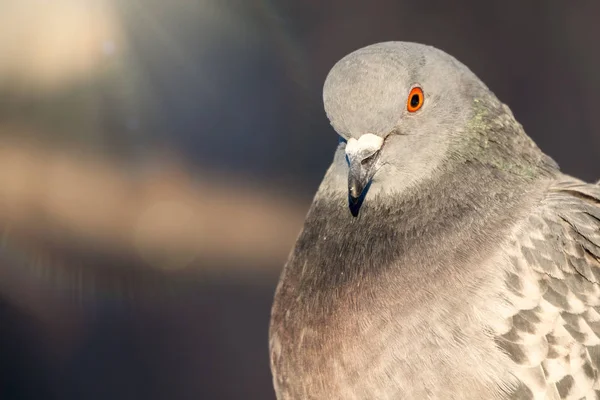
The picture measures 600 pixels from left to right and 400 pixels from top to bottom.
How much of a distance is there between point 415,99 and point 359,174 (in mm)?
349

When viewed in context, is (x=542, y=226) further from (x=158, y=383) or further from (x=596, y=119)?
(x=596, y=119)

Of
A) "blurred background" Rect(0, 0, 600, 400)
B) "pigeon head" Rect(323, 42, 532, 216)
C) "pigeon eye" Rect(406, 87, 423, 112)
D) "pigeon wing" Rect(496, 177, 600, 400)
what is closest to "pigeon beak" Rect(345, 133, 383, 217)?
"pigeon head" Rect(323, 42, 532, 216)

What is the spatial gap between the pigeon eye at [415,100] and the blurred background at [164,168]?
3.35m

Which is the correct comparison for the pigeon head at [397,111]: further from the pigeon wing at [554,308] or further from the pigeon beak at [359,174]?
the pigeon wing at [554,308]

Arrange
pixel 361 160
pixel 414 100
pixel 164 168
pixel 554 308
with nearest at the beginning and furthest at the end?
pixel 554 308, pixel 361 160, pixel 414 100, pixel 164 168

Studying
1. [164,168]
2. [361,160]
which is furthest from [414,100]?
[164,168]

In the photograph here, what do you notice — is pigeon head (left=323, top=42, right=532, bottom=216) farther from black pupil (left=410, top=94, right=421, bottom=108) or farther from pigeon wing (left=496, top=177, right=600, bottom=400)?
pigeon wing (left=496, top=177, right=600, bottom=400)

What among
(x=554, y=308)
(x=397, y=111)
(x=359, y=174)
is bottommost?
(x=554, y=308)

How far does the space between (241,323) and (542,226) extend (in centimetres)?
350

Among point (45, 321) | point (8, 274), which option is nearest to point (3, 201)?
point (8, 274)

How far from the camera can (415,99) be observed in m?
2.61

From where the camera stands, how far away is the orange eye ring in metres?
2.58

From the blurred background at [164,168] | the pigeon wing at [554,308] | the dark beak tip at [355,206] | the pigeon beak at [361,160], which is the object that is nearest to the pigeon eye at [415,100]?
the pigeon beak at [361,160]

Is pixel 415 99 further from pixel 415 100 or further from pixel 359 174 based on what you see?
pixel 359 174
